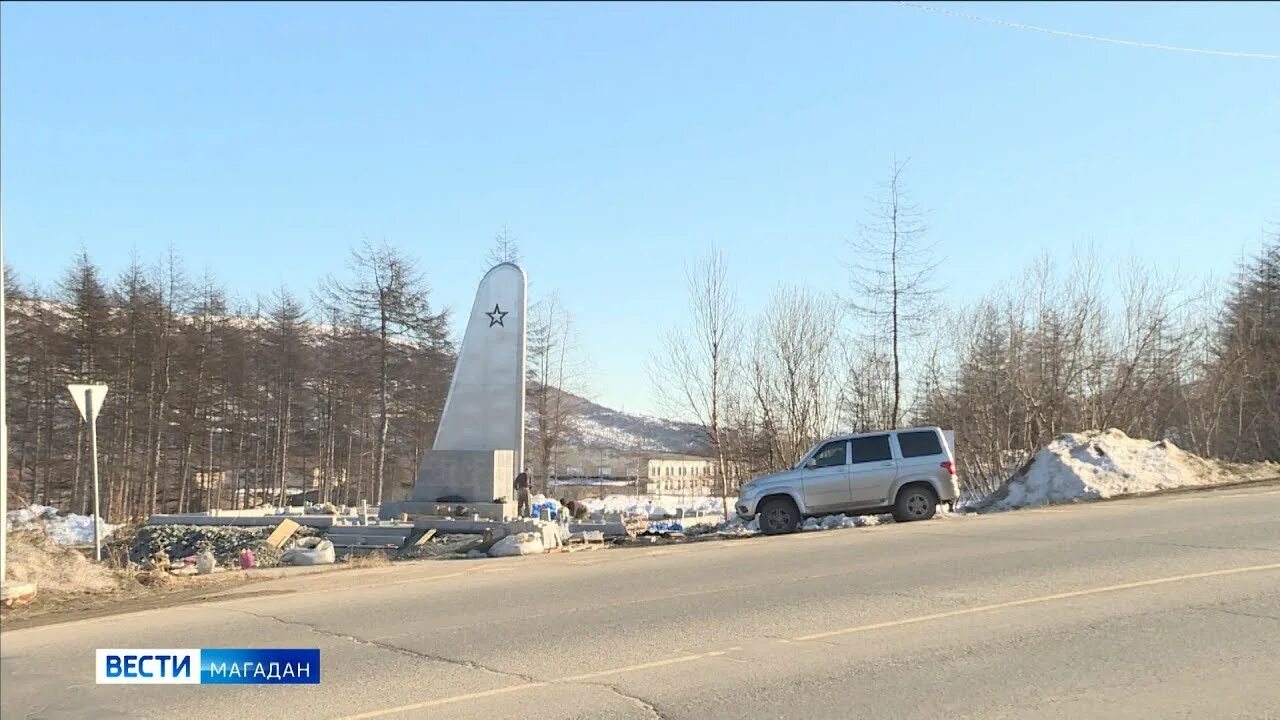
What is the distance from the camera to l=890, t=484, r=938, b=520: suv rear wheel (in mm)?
18453

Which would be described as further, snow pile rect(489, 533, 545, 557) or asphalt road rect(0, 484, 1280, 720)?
snow pile rect(489, 533, 545, 557)

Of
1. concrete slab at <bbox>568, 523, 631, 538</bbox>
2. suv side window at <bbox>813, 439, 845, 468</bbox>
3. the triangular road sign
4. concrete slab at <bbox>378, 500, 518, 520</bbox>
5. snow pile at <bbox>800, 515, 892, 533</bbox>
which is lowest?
concrete slab at <bbox>568, 523, 631, 538</bbox>

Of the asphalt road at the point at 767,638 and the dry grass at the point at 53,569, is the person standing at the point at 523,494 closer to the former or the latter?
the asphalt road at the point at 767,638

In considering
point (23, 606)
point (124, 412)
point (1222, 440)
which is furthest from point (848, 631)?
point (124, 412)

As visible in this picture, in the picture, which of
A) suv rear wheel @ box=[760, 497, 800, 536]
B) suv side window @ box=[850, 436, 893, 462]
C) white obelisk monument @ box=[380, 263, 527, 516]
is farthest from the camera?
white obelisk monument @ box=[380, 263, 527, 516]

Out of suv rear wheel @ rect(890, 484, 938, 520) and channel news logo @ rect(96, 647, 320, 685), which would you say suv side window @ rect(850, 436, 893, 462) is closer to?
suv rear wheel @ rect(890, 484, 938, 520)

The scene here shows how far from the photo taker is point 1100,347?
33.6 meters

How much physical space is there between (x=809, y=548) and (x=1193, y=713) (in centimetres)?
872

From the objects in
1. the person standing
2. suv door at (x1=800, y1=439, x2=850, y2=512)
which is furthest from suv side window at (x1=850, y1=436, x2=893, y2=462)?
the person standing

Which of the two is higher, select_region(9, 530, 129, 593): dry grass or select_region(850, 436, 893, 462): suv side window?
select_region(850, 436, 893, 462): suv side window

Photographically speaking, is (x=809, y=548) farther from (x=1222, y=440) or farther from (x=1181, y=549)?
(x=1222, y=440)

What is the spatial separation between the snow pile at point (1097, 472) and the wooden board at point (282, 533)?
59.0 ft

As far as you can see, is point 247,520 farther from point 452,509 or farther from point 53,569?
point 53,569

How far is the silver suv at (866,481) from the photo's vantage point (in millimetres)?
18484
